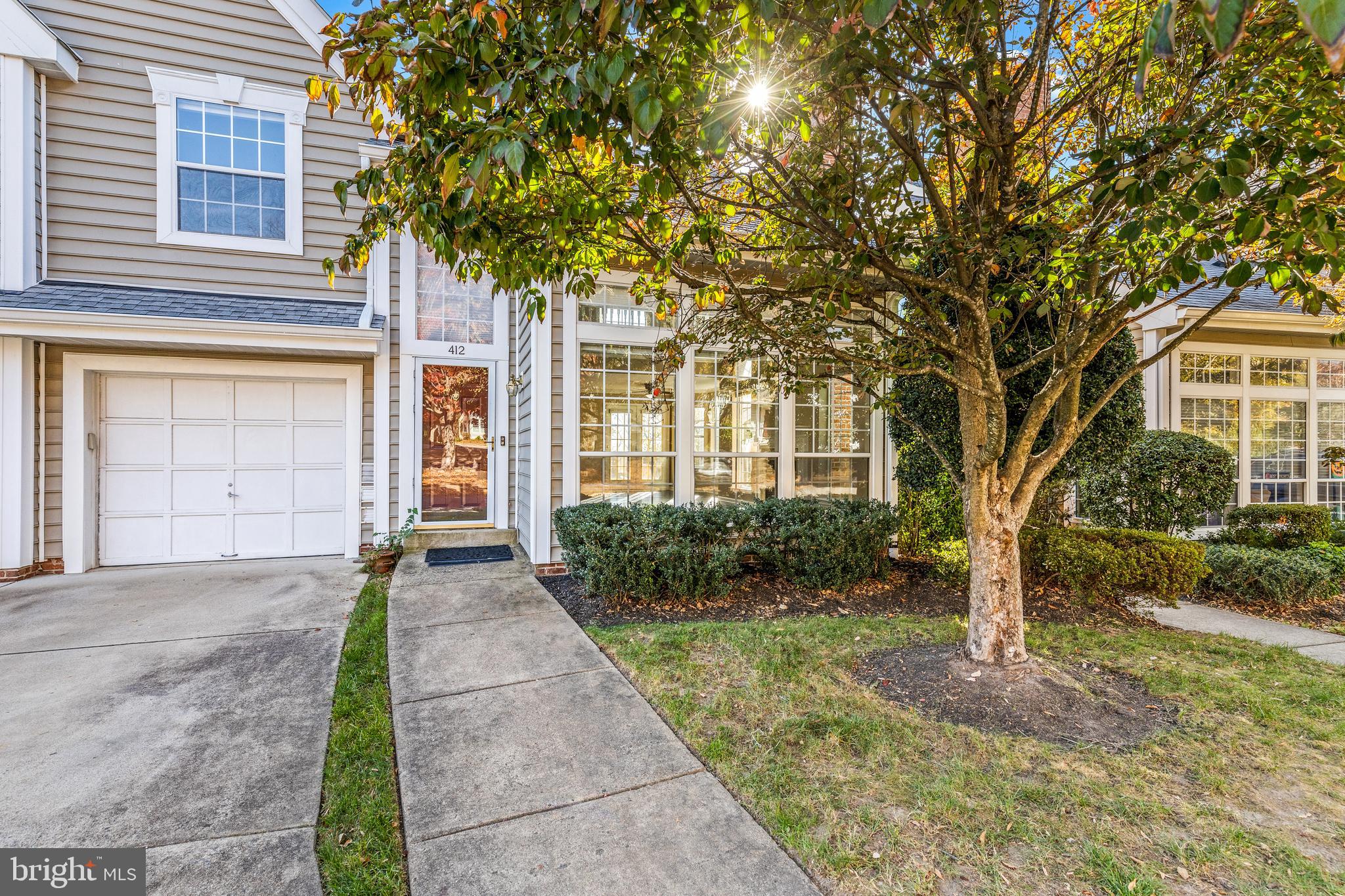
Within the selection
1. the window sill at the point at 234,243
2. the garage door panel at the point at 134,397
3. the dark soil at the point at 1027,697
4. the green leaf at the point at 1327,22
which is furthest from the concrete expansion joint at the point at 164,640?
the green leaf at the point at 1327,22

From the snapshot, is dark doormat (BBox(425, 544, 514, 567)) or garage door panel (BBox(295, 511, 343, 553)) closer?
dark doormat (BBox(425, 544, 514, 567))

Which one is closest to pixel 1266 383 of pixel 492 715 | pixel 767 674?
pixel 767 674

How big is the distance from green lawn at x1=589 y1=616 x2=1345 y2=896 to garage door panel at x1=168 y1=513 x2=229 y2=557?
17.7 ft

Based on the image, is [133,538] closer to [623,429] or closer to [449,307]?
[449,307]

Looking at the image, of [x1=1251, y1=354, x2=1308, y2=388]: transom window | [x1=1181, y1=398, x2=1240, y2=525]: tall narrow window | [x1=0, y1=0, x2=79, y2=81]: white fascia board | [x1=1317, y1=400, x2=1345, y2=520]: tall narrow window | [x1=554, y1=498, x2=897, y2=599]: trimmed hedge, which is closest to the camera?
[x1=554, y1=498, x2=897, y2=599]: trimmed hedge

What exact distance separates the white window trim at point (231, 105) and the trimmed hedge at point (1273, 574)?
10074 millimetres

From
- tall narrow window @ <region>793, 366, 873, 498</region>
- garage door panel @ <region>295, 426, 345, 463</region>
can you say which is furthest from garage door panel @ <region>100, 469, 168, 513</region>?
tall narrow window @ <region>793, 366, 873, 498</region>

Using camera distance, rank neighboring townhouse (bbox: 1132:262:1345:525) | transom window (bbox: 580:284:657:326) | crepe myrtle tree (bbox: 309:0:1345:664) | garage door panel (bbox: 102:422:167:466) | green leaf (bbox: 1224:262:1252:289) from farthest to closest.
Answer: neighboring townhouse (bbox: 1132:262:1345:525), garage door panel (bbox: 102:422:167:466), transom window (bbox: 580:284:657:326), green leaf (bbox: 1224:262:1252:289), crepe myrtle tree (bbox: 309:0:1345:664)

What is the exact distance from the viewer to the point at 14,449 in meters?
5.35

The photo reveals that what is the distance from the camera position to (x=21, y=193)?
216 inches

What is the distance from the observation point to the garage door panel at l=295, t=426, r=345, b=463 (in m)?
6.54

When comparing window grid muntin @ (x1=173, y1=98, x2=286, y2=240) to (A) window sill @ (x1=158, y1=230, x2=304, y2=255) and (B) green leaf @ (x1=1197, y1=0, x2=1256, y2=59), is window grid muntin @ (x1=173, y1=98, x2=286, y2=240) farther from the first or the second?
(B) green leaf @ (x1=1197, y1=0, x2=1256, y2=59)

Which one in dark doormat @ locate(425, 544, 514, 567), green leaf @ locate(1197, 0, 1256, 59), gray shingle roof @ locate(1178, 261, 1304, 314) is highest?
gray shingle roof @ locate(1178, 261, 1304, 314)

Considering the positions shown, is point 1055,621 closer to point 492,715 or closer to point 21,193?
point 492,715
